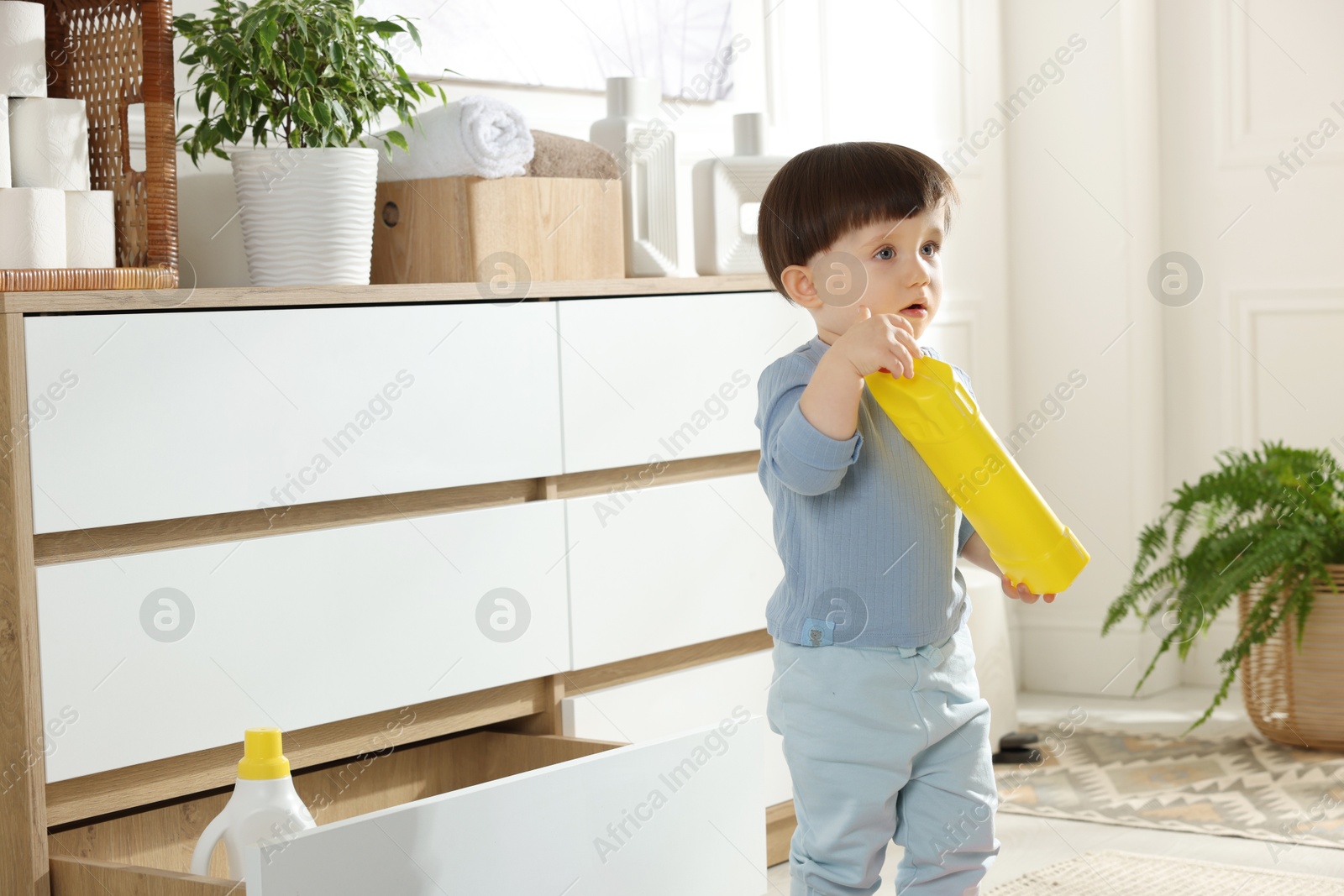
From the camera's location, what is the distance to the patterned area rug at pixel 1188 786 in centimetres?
210

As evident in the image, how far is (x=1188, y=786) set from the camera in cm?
230

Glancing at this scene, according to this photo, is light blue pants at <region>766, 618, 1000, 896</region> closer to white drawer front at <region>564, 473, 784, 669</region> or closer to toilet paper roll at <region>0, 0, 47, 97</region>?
white drawer front at <region>564, 473, 784, 669</region>

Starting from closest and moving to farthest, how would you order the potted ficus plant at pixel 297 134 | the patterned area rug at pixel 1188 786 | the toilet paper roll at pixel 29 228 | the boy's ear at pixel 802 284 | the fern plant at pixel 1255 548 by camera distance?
the boy's ear at pixel 802 284, the toilet paper roll at pixel 29 228, the potted ficus plant at pixel 297 134, the patterned area rug at pixel 1188 786, the fern plant at pixel 1255 548

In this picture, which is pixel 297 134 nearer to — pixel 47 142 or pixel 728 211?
pixel 47 142

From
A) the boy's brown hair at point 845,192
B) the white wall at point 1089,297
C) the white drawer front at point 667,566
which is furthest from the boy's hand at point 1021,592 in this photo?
the white wall at point 1089,297

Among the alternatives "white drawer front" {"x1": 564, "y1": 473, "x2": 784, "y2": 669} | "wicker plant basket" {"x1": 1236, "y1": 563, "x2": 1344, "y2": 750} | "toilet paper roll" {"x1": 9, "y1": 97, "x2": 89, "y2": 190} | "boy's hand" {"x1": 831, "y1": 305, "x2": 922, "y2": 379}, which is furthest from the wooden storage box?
"wicker plant basket" {"x1": 1236, "y1": 563, "x2": 1344, "y2": 750}

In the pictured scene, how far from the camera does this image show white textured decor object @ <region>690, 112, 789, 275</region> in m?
1.98

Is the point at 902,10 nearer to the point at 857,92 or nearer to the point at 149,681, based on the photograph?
the point at 857,92

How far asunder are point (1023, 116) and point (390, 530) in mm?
1975

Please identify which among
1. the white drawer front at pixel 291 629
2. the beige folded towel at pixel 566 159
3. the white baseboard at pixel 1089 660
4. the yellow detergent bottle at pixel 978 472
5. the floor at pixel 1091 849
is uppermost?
the beige folded towel at pixel 566 159

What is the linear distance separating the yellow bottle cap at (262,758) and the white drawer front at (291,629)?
13cm

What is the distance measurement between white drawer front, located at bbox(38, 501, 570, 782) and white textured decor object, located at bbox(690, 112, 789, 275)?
52cm

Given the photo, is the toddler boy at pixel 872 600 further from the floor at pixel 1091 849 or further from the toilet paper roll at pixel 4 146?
the toilet paper roll at pixel 4 146

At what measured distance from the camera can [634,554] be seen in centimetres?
172
